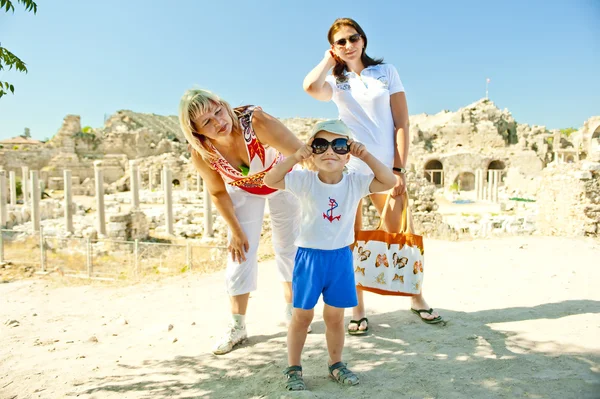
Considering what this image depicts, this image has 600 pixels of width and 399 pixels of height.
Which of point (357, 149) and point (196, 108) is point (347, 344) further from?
point (196, 108)

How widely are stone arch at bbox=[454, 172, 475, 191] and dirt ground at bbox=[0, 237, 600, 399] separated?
107 feet

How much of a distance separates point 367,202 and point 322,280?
22.8 feet

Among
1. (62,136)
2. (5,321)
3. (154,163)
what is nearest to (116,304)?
(5,321)

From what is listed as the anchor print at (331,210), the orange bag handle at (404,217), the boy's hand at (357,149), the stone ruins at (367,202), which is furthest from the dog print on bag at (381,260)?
the stone ruins at (367,202)

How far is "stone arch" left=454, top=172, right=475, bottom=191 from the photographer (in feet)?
119

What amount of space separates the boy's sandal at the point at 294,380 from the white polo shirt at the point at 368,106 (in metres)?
1.52

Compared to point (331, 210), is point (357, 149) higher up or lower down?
higher up

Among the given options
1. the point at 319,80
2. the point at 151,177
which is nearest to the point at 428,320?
the point at 319,80

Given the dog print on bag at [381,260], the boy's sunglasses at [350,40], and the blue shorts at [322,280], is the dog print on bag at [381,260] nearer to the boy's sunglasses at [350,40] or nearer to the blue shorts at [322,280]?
the blue shorts at [322,280]

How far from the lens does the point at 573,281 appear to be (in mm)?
4520

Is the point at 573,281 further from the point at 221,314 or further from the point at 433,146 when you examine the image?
the point at 433,146

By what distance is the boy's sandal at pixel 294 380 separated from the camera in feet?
7.62

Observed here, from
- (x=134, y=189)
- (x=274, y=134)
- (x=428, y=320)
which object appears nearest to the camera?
(x=274, y=134)

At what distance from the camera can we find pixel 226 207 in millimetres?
3199
